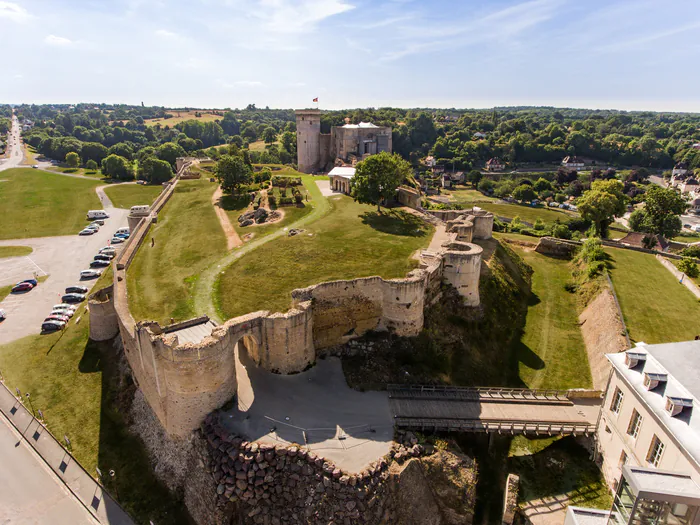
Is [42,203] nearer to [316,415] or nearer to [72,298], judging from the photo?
[72,298]

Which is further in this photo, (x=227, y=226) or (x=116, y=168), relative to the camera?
(x=116, y=168)

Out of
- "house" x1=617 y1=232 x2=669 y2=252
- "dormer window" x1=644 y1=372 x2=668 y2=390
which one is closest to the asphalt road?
"dormer window" x1=644 y1=372 x2=668 y2=390

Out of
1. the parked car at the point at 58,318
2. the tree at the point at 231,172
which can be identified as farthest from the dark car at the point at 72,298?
the tree at the point at 231,172

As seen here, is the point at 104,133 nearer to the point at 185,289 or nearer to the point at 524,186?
the point at 524,186

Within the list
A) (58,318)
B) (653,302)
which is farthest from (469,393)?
(58,318)

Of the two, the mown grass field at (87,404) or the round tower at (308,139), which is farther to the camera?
the round tower at (308,139)

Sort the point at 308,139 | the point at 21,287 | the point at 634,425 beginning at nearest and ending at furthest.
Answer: the point at 634,425
the point at 21,287
the point at 308,139

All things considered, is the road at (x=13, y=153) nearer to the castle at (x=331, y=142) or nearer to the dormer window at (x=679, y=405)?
the castle at (x=331, y=142)

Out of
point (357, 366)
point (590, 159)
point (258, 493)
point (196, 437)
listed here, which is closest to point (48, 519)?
point (196, 437)
